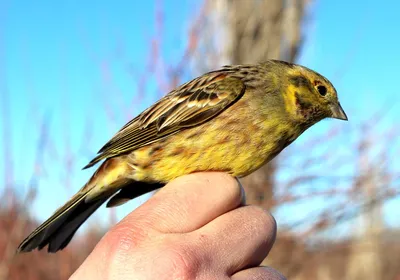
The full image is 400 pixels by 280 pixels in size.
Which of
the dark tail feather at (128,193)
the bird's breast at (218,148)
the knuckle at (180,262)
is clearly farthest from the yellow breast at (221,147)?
the knuckle at (180,262)

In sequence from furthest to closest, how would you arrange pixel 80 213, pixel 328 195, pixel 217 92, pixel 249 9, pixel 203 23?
pixel 249 9 < pixel 203 23 < pixel 328 195 < pixel 80 213 < pixel 217 92

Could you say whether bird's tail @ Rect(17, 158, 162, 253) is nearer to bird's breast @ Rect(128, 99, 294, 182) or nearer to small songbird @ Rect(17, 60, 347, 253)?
small songbird @ Rect(17, 60, 347, 253)

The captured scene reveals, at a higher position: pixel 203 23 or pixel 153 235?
pixel 203 23

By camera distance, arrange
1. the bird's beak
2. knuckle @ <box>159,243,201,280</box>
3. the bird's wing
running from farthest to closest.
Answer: the bird's beak
the bird's wing
knuckle @ <box>159,243,201,280</box>

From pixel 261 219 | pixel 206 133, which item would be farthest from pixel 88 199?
pixel 261 219

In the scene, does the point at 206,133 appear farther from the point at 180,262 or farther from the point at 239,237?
the point at 180,262

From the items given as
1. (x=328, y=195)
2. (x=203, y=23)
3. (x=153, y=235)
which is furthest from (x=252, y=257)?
(x=203, y=23)

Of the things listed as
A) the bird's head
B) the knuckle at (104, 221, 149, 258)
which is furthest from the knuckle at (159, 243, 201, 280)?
the bird's head

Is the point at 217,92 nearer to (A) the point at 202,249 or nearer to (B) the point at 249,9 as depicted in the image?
(A) the point at 202,249
